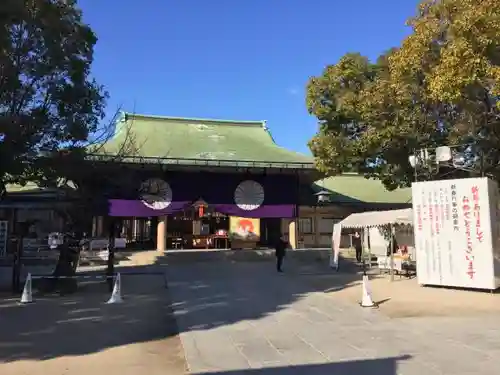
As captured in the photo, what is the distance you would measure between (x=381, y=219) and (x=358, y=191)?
15.0 meters

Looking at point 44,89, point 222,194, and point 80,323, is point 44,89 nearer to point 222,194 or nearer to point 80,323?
point 80,323

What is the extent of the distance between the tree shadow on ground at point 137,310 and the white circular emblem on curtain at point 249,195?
761 cm

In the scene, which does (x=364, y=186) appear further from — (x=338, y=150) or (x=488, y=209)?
(x=488, y=209)

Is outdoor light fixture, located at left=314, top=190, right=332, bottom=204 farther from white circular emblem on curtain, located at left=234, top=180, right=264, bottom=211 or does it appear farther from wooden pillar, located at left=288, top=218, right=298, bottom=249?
white circular emblem on curtain, located at left=234, top=180, right=264, bottom=211

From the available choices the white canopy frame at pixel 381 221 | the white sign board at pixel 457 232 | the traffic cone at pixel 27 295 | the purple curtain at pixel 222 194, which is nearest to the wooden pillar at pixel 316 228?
the purple curtain at pixel 222 194

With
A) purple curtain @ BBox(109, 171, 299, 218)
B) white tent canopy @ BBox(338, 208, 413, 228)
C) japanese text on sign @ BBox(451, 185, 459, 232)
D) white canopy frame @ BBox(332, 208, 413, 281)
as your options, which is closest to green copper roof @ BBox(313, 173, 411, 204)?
purple curtain @ BBox(109, 171, 299, 218)

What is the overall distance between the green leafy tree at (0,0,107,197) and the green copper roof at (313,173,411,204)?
1820 centimetres

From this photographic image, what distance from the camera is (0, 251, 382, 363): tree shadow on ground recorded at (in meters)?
7.42

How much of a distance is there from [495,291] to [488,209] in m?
2.03

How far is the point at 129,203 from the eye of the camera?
2259cm

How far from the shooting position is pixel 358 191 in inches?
1221

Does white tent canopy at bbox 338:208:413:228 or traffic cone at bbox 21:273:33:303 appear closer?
traffic cone at bbox 21:273:33:303

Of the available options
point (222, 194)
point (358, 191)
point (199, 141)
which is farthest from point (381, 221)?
point (358, 191)

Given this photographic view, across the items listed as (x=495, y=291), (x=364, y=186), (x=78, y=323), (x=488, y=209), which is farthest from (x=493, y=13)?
(x=364, y=186)
